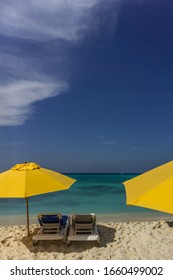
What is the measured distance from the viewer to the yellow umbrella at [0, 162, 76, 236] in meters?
5.79

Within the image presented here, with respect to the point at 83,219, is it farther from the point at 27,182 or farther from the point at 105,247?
the point at 27,182

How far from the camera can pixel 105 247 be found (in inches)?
269

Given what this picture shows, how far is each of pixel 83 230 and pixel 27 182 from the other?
209 centimetres

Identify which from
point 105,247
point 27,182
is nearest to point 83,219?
point 105,247

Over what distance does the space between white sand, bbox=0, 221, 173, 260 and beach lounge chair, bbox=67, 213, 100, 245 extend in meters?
0.22

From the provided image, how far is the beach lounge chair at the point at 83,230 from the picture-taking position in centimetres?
677

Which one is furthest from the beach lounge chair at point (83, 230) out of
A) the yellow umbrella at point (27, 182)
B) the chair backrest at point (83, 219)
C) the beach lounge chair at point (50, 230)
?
the yellow umbrella at point (27, 182)

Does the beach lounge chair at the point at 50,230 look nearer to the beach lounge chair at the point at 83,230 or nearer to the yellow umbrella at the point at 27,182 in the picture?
the beach lounge chair at the point at 83,230

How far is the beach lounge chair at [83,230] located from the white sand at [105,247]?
22cm
